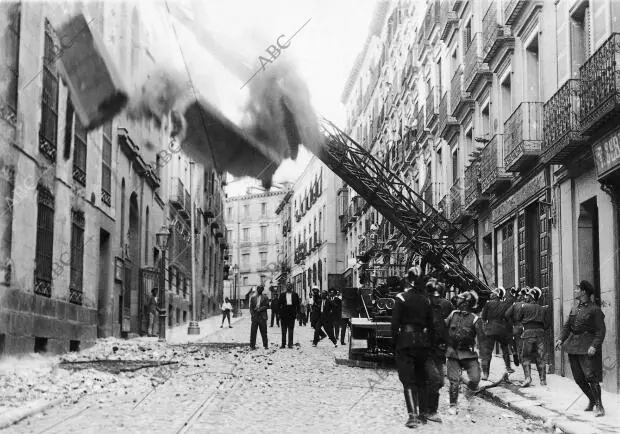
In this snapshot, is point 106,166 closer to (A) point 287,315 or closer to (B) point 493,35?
(A) point 287,315

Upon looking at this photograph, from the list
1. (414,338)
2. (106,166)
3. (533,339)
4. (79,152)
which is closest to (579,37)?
(533,339)

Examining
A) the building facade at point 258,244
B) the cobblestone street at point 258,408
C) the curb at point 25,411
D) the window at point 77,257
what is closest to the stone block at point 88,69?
the window at point 77,257

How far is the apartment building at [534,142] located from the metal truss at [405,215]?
580mm

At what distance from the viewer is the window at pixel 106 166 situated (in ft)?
73.2

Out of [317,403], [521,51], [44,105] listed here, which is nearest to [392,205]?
[521,51]

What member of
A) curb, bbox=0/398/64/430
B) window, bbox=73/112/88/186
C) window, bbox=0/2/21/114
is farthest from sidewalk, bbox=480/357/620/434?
window, bbox=73/112/88/186

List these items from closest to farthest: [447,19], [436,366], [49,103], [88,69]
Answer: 1. [436,366]
2. [88,69]
3. [49,103]
4. [447,19]

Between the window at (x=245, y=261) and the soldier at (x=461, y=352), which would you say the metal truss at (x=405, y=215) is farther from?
the window at (x=245, y=261)

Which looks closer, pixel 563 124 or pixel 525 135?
pixel 563 124

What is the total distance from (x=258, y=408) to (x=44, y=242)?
7899 mm

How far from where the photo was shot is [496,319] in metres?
15.0

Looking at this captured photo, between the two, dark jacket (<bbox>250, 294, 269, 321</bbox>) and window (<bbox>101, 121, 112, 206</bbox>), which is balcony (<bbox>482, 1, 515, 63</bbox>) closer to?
dark jacket (<bbox>250, 294, 269, 321</bbox>)

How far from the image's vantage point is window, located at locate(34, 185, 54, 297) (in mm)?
16281

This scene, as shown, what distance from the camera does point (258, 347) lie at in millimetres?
21625
